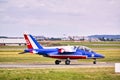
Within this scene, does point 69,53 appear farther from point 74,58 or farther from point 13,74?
point 13,74

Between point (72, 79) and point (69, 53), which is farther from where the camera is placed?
point (69, 53)

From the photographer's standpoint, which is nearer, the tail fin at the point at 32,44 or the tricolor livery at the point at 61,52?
the tricolor livery at the point at 61,52

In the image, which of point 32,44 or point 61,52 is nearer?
point 61,52

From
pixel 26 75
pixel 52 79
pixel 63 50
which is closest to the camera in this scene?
pixel 52 79

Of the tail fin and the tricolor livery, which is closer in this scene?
the tricolor livery

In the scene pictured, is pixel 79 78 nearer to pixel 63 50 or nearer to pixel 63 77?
pixel 63 77

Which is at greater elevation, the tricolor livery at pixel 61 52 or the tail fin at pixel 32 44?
the tail fin at pixel 32 44

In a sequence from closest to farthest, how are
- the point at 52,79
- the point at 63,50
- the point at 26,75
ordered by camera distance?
the point at 52,79 < the point at 26,75 < the point at 63,50

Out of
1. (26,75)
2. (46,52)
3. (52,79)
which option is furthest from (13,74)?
(46,52)

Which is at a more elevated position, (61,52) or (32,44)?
(32,44)

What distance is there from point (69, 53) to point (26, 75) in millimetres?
19171

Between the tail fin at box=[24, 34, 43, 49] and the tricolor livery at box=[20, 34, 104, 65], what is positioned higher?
the tail fin at box=[24, 34, 43, 49]

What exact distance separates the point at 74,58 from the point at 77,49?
128 centimetres

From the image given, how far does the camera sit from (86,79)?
1517 inches
